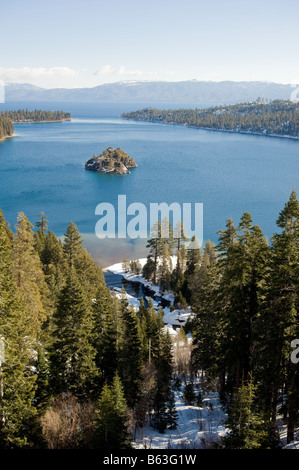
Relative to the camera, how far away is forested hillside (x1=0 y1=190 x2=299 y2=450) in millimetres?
16125

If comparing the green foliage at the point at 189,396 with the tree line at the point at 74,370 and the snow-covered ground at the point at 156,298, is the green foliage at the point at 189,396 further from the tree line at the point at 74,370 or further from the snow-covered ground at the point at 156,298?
the snow-covered ground at the point at 156,298

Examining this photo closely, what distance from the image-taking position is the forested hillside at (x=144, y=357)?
52.9ft

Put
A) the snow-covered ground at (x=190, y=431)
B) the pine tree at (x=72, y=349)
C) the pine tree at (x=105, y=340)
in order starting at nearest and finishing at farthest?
the snow-covered ground at (x=190, y=431)
the pine tree at (x=72, y=349)
the pine tree at (x=105, y=340)

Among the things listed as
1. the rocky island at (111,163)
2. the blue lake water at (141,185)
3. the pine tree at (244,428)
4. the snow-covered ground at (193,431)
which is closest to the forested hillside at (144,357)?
the pine tree at (244,428)

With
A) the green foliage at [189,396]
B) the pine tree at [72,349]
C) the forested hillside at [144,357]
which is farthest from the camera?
the green foliage at [189,396]

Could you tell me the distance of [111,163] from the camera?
145 meters

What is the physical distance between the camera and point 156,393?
864 inches

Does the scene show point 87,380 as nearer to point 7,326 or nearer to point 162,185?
point 7,326

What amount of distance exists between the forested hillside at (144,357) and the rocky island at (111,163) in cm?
11658

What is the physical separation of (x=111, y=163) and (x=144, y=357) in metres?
124

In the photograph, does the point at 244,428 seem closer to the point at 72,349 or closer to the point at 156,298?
the point at 72,349

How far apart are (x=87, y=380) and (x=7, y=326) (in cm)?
670

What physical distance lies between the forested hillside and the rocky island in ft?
382

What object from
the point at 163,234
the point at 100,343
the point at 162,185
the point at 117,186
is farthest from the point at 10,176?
the point at 100,343
